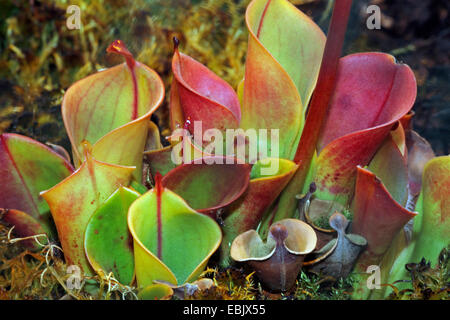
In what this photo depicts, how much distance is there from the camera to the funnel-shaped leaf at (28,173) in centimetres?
98

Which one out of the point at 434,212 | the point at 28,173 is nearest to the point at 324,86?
the point at 434,212

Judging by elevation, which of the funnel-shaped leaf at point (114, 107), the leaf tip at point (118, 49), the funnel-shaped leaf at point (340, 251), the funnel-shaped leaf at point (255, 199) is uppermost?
the leaf tip at point (118, 49)

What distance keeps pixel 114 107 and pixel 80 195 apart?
0.84ft

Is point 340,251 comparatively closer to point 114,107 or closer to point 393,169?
point 393,169

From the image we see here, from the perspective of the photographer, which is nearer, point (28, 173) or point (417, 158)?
point (28, 173)

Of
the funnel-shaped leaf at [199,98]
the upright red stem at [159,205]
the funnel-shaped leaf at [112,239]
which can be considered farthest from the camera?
the funnel-shaped leaf at [199,98]

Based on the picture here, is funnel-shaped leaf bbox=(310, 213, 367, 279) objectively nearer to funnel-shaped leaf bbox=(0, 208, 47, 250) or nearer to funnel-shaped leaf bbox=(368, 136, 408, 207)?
funnel-shaped leaf bbox=(368, 136, 408, 207)

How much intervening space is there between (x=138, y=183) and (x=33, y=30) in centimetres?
119

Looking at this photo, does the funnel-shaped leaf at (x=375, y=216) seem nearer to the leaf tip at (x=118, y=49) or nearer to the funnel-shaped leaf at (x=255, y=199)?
the funnel-shaped leaf at (x=255, y=199)

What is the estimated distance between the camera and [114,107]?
1065mm

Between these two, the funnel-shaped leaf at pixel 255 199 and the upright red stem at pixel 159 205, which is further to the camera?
the funnel-shaped leaf at pixel 255 199

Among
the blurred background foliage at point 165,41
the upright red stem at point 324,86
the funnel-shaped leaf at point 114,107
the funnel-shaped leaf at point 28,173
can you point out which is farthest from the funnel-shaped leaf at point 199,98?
the blurred background foliage at point 165,41

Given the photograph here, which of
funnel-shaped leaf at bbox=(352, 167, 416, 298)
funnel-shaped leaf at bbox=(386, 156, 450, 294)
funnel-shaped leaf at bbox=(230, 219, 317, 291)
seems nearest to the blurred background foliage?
funnel-shaped leaf at bbox=(386, 156, 450, 294)

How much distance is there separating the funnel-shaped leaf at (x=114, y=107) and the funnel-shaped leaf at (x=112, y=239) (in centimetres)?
12
